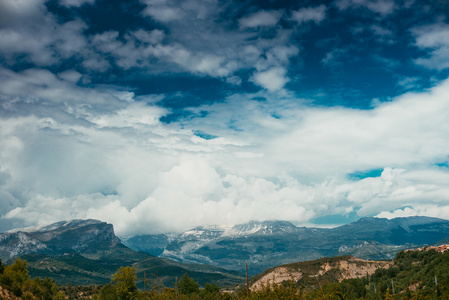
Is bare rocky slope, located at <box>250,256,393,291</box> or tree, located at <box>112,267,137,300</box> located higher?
tree, located at <box>112,267,137,300</box>

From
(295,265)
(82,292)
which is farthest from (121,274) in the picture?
(295,265)

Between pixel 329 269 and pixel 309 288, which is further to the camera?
pixel 329 269

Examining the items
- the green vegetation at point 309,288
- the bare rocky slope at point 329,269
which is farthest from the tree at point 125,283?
the bare rocky slope at point 329,269

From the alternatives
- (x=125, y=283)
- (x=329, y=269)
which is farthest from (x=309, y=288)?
(x=329, y=269)

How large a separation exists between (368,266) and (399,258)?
54802mm

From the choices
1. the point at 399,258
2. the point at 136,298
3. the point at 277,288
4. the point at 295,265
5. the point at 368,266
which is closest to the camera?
the point at 277,288

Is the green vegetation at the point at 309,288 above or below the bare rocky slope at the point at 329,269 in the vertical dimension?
above

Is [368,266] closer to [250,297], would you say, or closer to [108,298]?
[108,298]

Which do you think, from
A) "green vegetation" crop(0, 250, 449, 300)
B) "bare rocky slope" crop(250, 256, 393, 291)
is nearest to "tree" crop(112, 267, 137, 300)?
"green vegetation" crop(0, 250, 449, 300)

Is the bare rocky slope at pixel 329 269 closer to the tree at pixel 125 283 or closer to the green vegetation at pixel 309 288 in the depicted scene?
the green vegetation at pixel 309 288

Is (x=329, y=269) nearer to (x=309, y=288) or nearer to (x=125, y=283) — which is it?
(x=309, y=288)

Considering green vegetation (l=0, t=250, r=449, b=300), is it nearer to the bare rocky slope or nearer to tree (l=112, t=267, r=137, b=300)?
tree (l=112, t=267, r=137, b=300)

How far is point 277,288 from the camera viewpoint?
23781mm

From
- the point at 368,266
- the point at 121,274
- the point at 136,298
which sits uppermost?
the point at 136,298
